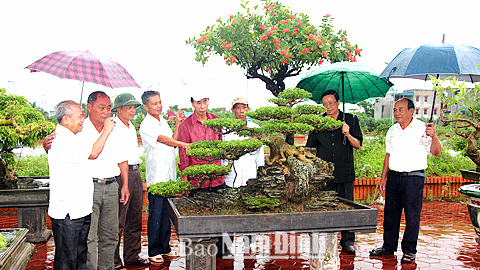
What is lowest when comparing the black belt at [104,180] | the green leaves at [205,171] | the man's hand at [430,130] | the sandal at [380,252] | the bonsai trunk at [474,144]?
the sandal at [380,252]

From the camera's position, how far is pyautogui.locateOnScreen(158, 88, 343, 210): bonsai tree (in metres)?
2.64

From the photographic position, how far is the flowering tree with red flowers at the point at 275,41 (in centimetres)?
536

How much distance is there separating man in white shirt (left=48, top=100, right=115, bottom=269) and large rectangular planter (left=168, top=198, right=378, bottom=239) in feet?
2.22

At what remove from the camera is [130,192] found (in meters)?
3.36

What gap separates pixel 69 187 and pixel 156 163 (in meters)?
1.12

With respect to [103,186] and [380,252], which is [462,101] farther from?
[103,186]

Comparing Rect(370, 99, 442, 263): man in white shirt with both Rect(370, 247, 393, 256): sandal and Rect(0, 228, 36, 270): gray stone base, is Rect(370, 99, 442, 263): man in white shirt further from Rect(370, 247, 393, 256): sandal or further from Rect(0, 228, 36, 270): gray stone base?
Rect(0, 228, 36, 270): gray stone base

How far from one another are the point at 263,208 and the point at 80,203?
4.29 ft

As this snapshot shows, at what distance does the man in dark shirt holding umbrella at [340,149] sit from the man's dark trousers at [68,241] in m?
2.43

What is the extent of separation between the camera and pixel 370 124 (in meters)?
20.3

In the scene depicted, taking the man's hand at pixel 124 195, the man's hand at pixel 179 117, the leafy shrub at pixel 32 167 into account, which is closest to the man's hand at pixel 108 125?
the man's hand at pixel 124 195

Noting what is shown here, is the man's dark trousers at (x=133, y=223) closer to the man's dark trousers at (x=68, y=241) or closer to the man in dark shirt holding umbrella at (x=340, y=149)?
the man's dark trousers at (x=68, y=241)

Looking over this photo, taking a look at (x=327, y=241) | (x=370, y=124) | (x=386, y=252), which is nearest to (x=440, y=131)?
(x=370, y=124)

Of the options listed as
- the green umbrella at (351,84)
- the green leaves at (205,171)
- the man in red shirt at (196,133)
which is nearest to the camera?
the green leaves at (205,171)
